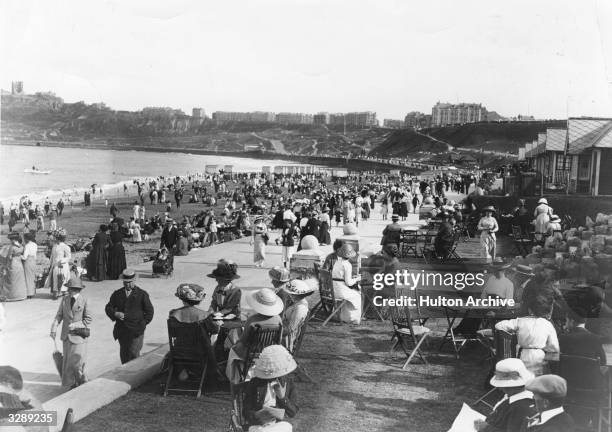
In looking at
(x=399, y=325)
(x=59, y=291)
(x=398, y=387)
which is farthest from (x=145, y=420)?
(x=59, y=291)

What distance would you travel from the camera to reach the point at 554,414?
4.57 meters

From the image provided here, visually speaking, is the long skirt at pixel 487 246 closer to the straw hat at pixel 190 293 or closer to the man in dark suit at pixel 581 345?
the man in dark suit at pixel 581 345

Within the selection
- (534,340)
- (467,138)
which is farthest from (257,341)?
(467,138)

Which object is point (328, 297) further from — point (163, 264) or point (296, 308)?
point (163, 264)

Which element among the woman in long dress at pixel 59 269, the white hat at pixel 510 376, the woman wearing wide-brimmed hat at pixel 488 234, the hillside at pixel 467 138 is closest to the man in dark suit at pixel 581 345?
the white hat at pixel 510 376

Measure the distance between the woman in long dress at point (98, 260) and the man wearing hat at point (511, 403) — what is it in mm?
10107

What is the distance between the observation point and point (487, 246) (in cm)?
→ 1459

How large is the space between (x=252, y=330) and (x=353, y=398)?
1244 millimetres

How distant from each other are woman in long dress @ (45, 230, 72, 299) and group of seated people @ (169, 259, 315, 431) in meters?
5.07

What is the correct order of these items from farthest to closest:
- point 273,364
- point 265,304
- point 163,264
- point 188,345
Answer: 1. point 163,264
2. point 188,345
3. point 265,304
4. point 273,364

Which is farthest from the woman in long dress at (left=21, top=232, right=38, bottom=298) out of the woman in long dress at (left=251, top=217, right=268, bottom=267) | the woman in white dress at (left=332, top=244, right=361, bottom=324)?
the woman in white dress at (left=332, top=244, right=361, bottom=324)

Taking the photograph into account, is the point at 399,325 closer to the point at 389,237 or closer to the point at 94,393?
Answer: the point at 94,393

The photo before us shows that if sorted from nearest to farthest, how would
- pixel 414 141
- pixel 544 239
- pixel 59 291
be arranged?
pixel 59 291, pixel 544 239, pixel 414 141

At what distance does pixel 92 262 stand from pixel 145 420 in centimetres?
820
